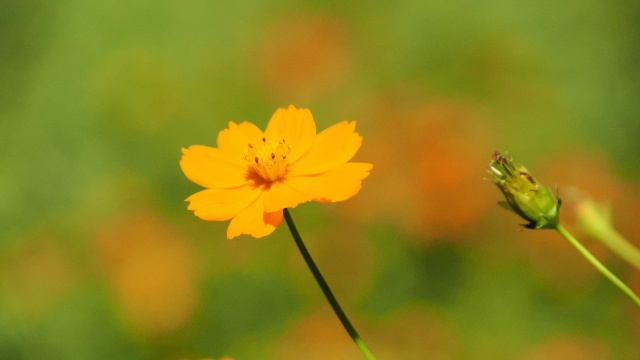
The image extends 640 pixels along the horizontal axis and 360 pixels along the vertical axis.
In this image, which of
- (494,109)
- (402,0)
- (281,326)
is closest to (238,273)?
(281,326)

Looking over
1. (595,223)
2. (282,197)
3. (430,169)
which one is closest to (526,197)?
(595,223)

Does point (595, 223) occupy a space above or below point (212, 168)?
below

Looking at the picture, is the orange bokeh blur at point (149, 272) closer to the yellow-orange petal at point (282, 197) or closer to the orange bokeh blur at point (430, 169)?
the orange bokeh blur at point (430, 169)

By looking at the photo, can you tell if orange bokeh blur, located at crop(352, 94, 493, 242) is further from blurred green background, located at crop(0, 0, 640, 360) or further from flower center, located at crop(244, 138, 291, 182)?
flower center, located at crop(244, 138, 291, 182)

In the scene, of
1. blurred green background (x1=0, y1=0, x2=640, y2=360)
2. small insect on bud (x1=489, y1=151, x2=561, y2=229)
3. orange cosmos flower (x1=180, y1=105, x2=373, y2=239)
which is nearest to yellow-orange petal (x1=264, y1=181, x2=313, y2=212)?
orange cosmos flower (x1=180, y1=105, x2=373, y2=239)

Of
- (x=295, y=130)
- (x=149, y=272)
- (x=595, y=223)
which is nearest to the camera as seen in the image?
(x=595, y=223)

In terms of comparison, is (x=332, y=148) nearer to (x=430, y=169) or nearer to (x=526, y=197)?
(x=526, y=197)
